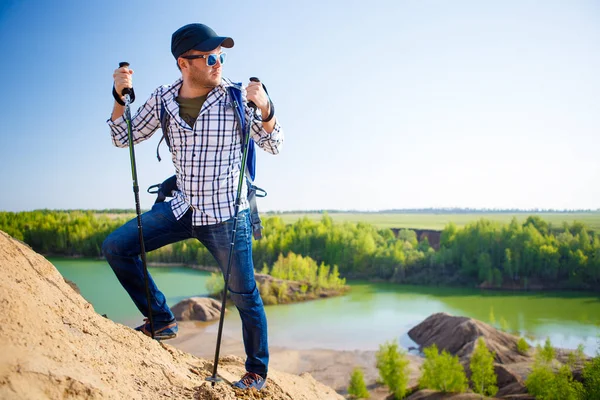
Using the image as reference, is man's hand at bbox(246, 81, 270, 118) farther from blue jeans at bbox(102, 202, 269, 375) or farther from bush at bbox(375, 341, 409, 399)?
bush at bbox(375, 341, 409, 399)

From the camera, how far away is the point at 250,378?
125 inches

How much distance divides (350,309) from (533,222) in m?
28.3

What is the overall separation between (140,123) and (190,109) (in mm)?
374

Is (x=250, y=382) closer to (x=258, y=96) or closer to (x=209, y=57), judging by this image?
(x=258, y=96)

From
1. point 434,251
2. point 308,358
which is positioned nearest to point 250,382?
point 308,358

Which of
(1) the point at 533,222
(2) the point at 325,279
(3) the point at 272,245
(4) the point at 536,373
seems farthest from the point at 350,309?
(1) the point at 533,222

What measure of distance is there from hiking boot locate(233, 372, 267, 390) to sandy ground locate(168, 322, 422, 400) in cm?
1979

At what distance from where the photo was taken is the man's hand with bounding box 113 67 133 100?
2.97 m

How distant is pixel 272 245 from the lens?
51.5 metres

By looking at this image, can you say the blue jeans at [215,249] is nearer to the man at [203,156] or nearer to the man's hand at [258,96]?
the man at [203,156]

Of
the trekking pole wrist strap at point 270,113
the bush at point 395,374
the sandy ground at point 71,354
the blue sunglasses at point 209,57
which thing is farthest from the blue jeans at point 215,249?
the bush at point 395,374

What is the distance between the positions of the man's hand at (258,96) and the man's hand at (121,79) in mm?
760

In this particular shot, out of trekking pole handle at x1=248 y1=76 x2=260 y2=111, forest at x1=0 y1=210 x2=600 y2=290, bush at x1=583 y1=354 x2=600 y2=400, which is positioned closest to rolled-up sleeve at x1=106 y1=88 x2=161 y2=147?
trekking pole handle at x1=248 y1=76 x2=260 y2=111

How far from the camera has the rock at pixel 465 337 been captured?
2248cm
